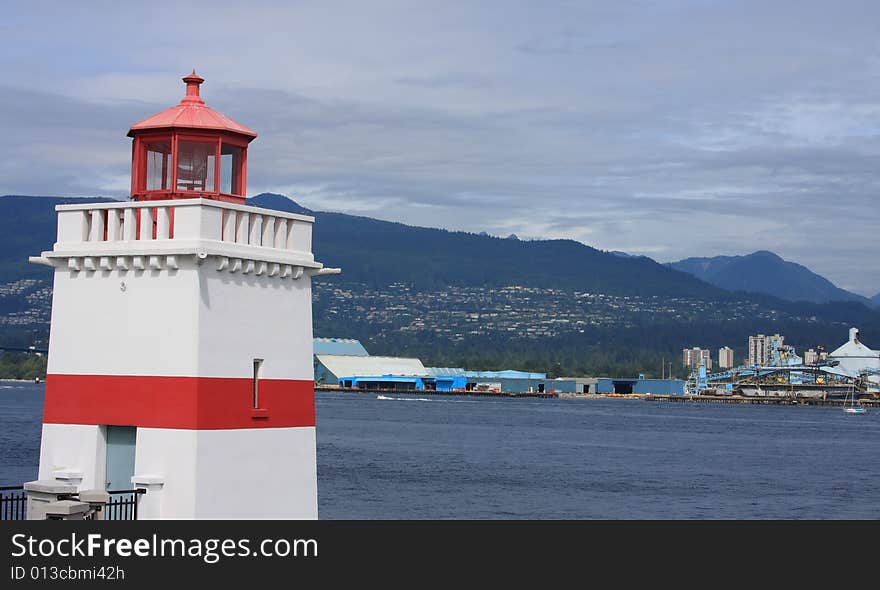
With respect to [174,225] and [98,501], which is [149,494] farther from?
[174,225]

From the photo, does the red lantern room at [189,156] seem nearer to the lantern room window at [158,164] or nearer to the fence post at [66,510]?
the lantern room window at [158,164]

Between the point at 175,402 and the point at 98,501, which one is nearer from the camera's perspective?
the point at 98,501

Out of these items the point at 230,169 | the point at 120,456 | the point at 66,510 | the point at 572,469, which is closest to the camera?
the point at 66,510

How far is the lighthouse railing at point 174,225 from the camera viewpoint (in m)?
13.4

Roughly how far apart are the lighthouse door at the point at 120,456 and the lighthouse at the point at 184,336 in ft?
0.05

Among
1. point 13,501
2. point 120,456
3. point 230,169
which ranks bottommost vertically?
point 13,501

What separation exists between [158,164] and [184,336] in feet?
6.69

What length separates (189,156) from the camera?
14.1 metres

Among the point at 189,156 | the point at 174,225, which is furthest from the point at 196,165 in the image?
the point at 174,225

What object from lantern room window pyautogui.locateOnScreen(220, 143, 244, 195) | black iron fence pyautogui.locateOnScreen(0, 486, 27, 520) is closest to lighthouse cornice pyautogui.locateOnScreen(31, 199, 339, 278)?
lantern room window pyautogui.locateOnScreen(220, 143, 244, 195)

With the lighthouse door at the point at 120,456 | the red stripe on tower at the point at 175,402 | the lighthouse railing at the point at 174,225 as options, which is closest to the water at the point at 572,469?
the red stripe on tower at the point at 175,402
